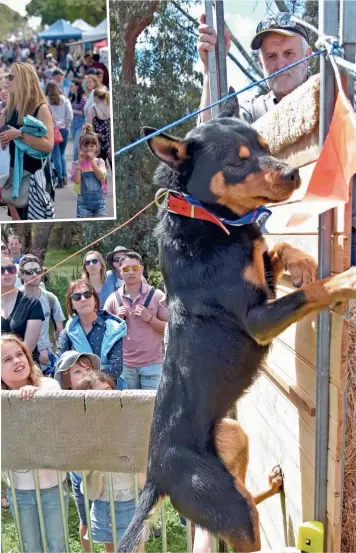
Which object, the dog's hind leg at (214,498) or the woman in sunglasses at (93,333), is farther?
the woman in sunglasses at (93,333)

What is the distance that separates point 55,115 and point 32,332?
7.90 ft

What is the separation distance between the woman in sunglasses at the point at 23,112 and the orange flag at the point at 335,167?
272 cm

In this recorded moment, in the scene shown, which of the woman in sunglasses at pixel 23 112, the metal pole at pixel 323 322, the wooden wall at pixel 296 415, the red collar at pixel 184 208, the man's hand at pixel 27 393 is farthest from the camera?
the woman in sunglasses at pixel 23 112

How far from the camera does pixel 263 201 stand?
84.4 inches

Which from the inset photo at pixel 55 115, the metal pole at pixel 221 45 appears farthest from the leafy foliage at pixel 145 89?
the metal pole at pixel 221 45

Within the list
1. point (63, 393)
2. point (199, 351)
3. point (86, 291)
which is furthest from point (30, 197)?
point (199, 351)

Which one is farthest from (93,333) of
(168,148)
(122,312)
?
(168,148)

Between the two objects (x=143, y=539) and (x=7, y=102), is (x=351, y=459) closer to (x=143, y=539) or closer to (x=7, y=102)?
(x=143, y=539)

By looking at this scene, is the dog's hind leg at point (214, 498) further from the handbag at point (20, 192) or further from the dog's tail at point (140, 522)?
the handbag at point (20, 192)

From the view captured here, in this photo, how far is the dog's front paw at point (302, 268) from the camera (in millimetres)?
2117

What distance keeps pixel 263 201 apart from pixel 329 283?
1.51ft

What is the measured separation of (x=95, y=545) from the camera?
443cm

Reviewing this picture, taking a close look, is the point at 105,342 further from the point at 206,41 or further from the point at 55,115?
the point at 55,115

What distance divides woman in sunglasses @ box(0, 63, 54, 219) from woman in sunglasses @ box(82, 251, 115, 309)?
2.01 meters
